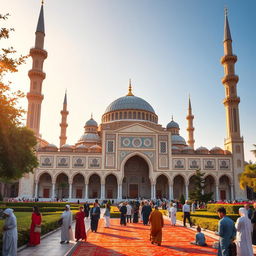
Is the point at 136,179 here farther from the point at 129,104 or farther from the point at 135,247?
the point at 135,247

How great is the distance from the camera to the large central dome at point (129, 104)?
51688 mm

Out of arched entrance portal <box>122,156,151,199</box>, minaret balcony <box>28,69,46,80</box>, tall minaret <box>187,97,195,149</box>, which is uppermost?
minaret balcony <box>28,69,46,80</box>

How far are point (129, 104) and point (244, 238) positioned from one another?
152 feet

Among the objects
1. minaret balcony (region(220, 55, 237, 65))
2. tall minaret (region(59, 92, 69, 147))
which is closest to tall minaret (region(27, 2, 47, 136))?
tall minaret (region(59, 92, 69, 147))

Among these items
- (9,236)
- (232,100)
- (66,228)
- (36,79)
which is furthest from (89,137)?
(9,236)

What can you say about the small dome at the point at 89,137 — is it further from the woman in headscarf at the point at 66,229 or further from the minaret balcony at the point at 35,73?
the woman in headscarf at the point at 66,229

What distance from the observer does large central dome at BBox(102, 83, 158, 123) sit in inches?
1998

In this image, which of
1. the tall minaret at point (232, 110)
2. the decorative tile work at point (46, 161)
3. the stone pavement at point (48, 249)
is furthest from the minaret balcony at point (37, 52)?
the stone pavement at point (48, 249)

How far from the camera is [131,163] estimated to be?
4597 centimetres

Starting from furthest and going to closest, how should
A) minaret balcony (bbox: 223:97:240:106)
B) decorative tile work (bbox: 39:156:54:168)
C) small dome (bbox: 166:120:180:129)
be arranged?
small dome (bbox: 166:120:180:129), minaret balcony (bbox: 223:97:240:106), decorative tile work (bbox: 39:156:54:168)

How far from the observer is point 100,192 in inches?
1745

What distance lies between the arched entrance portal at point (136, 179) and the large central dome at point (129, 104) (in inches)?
413

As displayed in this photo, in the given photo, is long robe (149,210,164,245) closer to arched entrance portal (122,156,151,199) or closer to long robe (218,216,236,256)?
long robe (218,216,236,256)

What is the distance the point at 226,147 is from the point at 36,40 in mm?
33812
